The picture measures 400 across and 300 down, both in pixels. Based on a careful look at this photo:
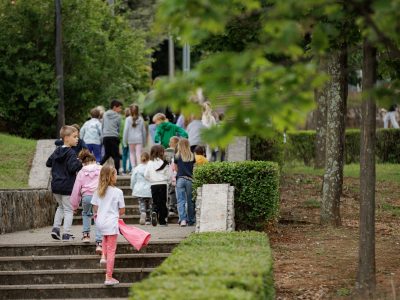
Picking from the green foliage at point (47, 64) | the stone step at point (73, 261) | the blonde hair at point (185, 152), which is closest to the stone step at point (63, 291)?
the stone step at point (73, 261)

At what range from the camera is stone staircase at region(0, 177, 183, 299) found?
13.6 m

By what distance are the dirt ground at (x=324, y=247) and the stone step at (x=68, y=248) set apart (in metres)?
1.56

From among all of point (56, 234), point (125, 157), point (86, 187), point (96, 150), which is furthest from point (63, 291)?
point (125, 157)

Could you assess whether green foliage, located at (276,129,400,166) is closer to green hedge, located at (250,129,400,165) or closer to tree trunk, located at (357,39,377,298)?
green hedge, located at (250,129,400,165)

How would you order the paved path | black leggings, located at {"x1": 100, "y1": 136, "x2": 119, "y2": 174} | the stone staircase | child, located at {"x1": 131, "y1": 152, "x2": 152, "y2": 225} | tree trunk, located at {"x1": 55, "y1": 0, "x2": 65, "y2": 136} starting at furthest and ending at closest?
tree trunk, located at {"x1": 55, "y1": 0, "x2": 65, "y2": 136} → black leggings, located at {"x1": 100, "y1": 136, "x2": 119, "y2": 174} → child, located at {"x1": 131, "y1": 152, "x2": 152, "y2": 225} → the paved path → the stone staircase

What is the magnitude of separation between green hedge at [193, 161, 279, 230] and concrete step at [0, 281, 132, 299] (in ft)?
10.1

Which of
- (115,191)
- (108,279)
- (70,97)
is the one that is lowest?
(108,279)

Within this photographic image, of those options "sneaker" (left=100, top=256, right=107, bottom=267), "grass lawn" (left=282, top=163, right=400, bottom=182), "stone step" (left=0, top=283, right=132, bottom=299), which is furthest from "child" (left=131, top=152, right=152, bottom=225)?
"grass lawn" (left=282, top=163, right=400, bottom=182)

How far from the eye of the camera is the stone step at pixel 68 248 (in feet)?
47.7

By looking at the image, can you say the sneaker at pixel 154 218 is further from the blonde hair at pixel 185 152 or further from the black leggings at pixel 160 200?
the blonde hair at pixel 185 152

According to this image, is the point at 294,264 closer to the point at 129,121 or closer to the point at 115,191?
the point at 115,191

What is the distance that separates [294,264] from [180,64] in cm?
5164

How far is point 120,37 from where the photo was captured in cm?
2844

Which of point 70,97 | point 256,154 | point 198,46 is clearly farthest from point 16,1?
point 198,46
